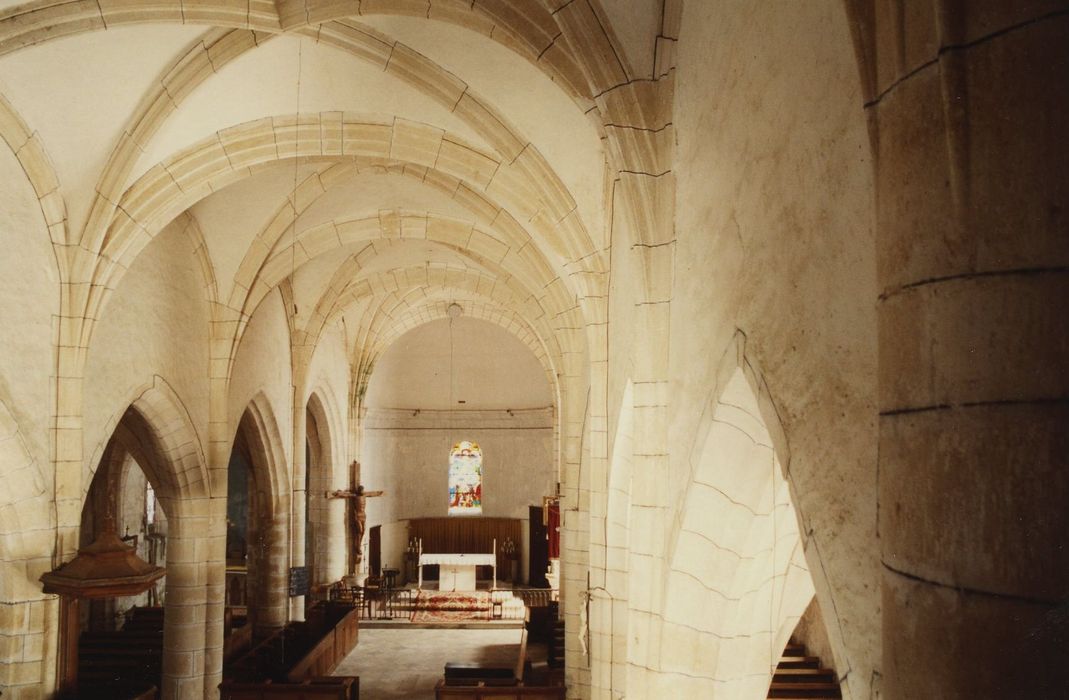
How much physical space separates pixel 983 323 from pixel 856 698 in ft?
3.54

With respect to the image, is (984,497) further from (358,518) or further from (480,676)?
(358,518)

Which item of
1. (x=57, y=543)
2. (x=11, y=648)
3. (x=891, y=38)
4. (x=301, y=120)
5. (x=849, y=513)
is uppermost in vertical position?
(x=301, y=120)

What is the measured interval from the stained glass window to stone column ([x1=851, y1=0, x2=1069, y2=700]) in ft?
77.4

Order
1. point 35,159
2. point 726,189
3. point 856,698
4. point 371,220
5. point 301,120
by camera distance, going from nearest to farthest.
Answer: point 856,698 → point 726,189 → point 35,159 → point 301,120 → point 371,220

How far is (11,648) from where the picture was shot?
8273 millimetres

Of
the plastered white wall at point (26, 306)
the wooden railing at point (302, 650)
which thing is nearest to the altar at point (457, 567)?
the wooden railing at point (302, 650)

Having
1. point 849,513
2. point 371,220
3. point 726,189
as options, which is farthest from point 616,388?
point 371,220

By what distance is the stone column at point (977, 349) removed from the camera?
1.40 meters

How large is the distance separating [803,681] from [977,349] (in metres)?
9.56

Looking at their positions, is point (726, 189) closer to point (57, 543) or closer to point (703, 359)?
point (703, 359)

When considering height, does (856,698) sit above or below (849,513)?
below

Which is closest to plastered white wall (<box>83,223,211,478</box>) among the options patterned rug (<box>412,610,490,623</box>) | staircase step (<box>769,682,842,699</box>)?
staircase step (<box>769,682,842,699</box>)

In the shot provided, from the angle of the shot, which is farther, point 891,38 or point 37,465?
point 37,465

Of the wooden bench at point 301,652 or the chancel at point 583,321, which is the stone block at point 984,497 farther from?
the wooden bench at point 301,652
